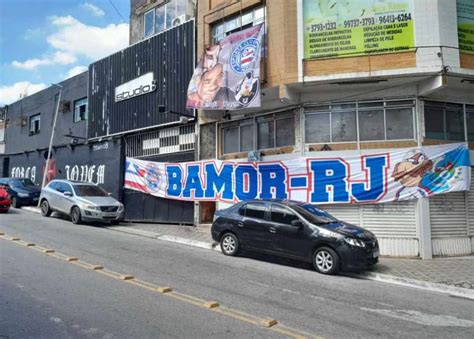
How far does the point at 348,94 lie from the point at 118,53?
13362 mm

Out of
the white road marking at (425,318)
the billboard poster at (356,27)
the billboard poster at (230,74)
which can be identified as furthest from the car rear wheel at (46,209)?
the white road marking at (425,318)

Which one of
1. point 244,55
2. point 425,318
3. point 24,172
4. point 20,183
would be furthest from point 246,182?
point 24,172

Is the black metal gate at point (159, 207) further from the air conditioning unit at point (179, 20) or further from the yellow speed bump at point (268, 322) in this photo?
the yellow speed bump at point (268, 322)

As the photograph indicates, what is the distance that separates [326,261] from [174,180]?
944 cm

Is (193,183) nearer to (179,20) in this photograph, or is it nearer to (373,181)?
(373,181)

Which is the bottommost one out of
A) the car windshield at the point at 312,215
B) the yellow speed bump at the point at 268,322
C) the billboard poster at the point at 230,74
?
the yellow speed bump at the point at 268,322

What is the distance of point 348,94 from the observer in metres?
12.7

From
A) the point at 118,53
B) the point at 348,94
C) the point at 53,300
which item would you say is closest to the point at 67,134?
the point at 118,53

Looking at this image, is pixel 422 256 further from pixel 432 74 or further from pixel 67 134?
pixel 67 134

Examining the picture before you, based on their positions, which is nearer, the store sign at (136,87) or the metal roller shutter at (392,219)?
the metal roller shutter at (392,219)

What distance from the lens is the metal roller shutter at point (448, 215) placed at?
462 inches

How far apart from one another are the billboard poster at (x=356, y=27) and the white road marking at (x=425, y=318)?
8.11m

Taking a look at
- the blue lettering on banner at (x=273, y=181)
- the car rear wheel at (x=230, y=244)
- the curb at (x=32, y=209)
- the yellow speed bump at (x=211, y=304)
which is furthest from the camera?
the curb at (x=32, y=209)

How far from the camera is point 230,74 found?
13766 mm
